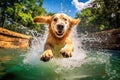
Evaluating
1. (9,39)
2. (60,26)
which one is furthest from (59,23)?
(9,39)

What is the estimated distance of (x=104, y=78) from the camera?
4340mm

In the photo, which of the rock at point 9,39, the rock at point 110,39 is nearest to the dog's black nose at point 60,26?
the rock at point 9,39

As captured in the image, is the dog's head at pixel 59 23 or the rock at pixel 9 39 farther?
the rock at pixel 9 39

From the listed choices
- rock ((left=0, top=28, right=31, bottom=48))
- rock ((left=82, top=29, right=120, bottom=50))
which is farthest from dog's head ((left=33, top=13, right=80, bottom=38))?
rock ((left=82, top=29, right=120, bottom=50))

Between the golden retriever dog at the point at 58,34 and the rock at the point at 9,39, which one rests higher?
the golden retriever dog at the point at 58,34

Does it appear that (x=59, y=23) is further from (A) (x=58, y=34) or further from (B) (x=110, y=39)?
(B) (x=110, y=39)

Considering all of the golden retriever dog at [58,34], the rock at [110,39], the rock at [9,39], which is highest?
the golden retriever dog at [58,34]

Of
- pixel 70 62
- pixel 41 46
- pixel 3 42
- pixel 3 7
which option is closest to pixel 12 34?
pixel 3 42

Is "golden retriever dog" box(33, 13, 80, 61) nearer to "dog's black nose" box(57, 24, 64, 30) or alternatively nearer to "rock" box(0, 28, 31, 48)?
"dog's black nose" box(57, 24, 64, 30)

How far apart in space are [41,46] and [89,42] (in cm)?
1531

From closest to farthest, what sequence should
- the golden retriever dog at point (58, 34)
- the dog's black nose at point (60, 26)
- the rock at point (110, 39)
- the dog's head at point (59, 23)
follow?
the dog's black nose at point (60, 26)
the dog's head at point (59, 23)
the golden retriever dog at point (58, 34)
the rock at point (110, 39)

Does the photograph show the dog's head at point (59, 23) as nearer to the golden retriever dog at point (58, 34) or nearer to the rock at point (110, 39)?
the golden retriever dog at point (58, 34)

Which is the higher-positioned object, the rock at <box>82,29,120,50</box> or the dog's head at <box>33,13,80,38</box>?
the dog's head at <box>33,13,80,38</box>

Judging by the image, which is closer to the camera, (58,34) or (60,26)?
(60,26)
